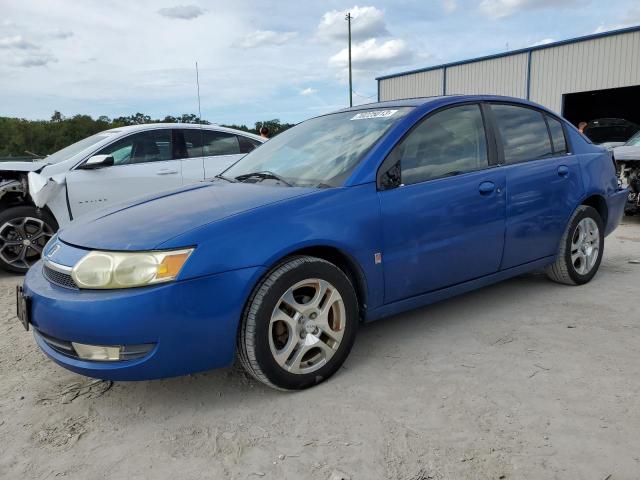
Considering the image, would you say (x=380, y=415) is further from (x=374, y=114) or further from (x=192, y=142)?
(x=192, y=142)

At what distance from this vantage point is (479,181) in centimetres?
342

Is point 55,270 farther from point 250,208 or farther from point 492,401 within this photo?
point 492,401

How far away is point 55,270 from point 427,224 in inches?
78.2

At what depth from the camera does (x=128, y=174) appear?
19.4 feet

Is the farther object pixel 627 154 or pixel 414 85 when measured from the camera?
pixel 414 85

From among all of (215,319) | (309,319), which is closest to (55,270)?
(215,319)

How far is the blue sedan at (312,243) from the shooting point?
239cm

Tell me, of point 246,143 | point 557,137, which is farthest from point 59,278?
point 246,143

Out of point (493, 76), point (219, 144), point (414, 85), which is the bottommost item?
point (219, 144)

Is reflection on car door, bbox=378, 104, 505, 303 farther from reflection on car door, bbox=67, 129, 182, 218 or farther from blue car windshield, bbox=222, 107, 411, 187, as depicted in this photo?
reflection on car door, bbox=67, 129, 182, 218

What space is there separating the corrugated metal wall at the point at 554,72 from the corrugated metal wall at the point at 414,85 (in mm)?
47

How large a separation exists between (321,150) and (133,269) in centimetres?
148

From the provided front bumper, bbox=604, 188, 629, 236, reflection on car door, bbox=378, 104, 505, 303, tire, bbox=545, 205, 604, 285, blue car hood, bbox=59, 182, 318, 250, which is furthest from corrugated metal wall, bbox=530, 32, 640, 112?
blue car hood, bbox=59, 182, 318, 250

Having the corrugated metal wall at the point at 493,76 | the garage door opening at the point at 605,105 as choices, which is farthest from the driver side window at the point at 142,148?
the garage door opening at the point at 605,105
